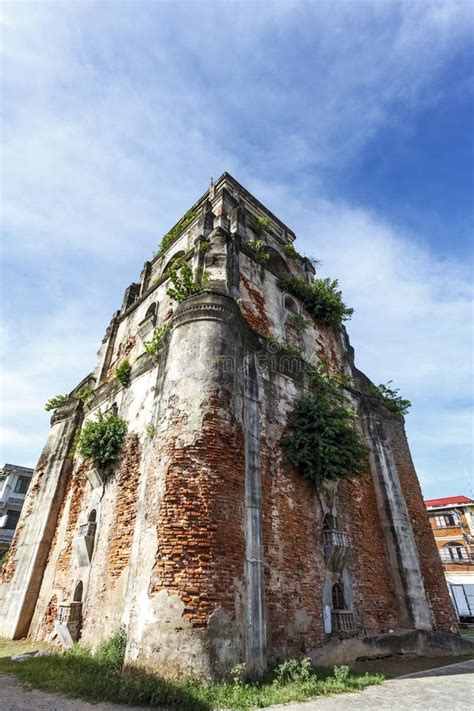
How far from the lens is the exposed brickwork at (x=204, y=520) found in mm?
6004

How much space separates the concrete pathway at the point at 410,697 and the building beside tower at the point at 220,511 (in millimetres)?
1366

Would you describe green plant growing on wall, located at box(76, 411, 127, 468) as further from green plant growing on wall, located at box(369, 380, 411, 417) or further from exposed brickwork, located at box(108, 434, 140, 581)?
green plant growing on wall, located at box(369, 380, 411, 417)

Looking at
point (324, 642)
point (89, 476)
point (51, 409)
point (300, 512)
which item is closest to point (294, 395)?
point (300, 512)

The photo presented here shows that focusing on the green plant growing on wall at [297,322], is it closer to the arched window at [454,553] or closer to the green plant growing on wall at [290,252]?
the green plant growing on wall at [290,252]

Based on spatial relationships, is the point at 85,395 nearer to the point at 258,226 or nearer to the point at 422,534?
the point at 258,226

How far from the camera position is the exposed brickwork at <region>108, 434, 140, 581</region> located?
8164 millimetres

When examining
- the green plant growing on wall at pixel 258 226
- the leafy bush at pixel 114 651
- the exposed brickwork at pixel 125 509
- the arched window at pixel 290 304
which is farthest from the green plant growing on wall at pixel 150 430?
the green plant growing on wall at pixel 258 226

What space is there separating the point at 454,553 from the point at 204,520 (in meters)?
32.3

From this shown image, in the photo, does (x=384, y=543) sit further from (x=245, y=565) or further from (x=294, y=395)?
(x=245, y=565)

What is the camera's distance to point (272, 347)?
408 inches

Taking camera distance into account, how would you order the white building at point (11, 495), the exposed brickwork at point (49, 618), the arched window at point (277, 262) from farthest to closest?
the white building at point (11, 495), the arched window at point (277, 262), the exposed brickwork at point (49, 618)

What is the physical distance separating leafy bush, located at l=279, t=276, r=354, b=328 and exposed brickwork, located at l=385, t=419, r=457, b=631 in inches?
171

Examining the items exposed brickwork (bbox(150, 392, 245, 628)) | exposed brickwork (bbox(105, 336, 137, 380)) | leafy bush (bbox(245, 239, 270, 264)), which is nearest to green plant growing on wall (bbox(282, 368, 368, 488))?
exposed brickwork (bbox(150, 392, 245, 628))

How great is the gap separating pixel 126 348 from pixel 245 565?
951 centimetres
